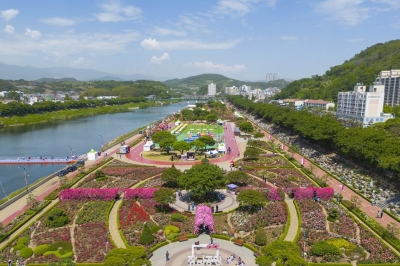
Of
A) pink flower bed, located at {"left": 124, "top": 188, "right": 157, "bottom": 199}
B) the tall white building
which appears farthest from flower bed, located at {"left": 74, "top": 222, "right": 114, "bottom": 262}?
the tall white building

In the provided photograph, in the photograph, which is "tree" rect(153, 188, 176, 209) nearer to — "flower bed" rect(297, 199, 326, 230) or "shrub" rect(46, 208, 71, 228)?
"shrub" rect(46, 208, 71, 228)

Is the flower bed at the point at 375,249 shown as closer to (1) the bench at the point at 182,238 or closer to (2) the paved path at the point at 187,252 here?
(2) the paved path at the point at 187,252

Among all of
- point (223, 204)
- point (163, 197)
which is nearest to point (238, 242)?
point (223, 204)

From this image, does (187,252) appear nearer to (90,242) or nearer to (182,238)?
(182,238)

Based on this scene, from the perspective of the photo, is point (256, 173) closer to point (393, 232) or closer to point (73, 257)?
point (393, 232)

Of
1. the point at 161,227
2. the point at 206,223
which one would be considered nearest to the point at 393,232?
the point at 206,223

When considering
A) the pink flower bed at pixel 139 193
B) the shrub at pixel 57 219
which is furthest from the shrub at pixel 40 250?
the pink flower bed at pixel 139 193
